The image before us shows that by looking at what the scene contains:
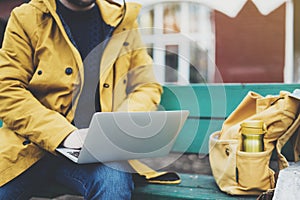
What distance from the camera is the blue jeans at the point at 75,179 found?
5.69 ft

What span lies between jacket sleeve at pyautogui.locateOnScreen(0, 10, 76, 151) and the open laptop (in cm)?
10

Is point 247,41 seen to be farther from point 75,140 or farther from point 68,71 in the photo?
point 75,140

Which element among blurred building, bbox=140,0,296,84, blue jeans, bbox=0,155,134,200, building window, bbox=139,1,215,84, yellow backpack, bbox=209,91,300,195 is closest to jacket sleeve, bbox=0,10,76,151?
blue jeans, bbox=0,155,134,200

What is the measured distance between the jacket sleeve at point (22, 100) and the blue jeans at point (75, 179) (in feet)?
0.42

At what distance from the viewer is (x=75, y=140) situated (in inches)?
70.9

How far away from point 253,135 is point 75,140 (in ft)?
2.16

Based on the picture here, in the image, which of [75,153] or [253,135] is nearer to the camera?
[75,153]

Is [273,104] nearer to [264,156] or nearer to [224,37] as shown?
[264,156]

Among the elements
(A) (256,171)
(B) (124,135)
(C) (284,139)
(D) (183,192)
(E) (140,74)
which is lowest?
(D) (183,192)

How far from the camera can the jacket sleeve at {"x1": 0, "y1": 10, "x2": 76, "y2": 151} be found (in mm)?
A: 1861

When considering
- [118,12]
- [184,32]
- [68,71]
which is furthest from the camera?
[184,32]

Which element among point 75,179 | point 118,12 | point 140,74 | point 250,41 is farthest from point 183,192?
point 250,41

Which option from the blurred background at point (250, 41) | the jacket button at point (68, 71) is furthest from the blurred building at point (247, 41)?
the jacket button at point (68, 71)

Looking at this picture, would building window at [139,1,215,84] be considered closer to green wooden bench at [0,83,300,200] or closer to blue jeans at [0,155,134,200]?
A: green wooden bench at [0,83,300,200]
